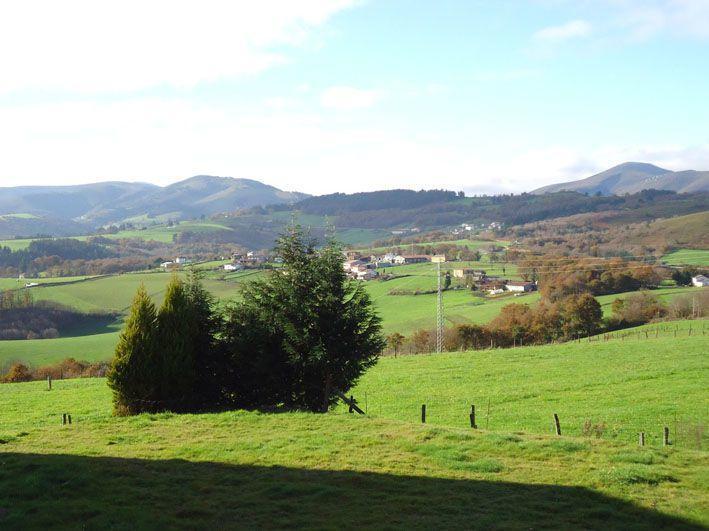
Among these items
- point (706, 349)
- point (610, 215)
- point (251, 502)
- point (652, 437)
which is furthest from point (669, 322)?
point (610, 215)

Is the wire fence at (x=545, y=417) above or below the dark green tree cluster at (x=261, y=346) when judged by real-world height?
below

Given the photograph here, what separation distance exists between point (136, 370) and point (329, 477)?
35.6 ft

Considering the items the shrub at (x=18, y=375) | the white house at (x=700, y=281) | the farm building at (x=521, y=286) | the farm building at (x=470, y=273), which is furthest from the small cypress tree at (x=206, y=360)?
the farm building at (x=470, y=273)

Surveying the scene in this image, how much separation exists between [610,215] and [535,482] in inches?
7397

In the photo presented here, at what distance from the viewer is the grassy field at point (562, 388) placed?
25.3 metres

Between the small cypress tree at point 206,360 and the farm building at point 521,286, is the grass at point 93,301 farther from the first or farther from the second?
the farm building at point 521,286

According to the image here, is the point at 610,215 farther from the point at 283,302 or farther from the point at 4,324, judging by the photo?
the point at 283,302

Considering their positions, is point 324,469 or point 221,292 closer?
point 324,469

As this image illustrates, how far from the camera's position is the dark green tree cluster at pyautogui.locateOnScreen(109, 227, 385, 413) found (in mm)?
21141

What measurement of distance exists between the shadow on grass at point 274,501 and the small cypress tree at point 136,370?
296 inches

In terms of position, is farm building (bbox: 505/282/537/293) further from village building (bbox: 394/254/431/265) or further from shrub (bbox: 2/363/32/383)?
shrub (bbox: 2/363/32/383)

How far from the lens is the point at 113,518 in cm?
1021

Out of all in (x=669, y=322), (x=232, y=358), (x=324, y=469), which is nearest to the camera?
(x=324, y=469)

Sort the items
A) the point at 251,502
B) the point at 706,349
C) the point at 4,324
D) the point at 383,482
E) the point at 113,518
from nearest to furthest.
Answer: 1. the point at 113,518
2. the point at 251,502
3. the point at 383,482
4. the point at 706,349
5. the point at 4,324
